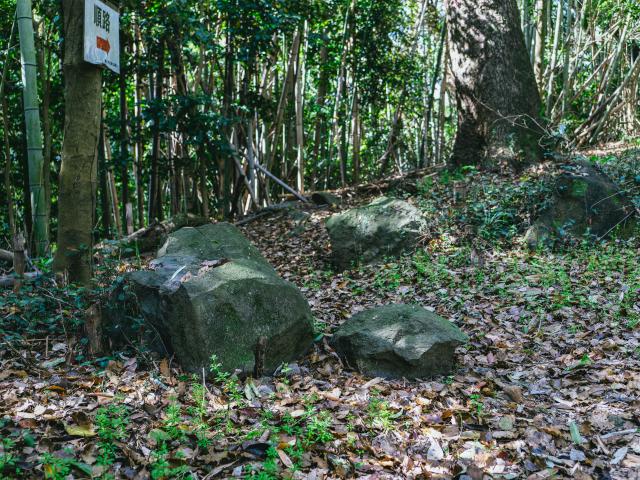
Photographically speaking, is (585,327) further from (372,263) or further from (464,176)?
(464,176)

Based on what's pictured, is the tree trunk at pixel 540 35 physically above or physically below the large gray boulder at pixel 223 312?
above

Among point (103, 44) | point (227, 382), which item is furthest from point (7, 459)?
point (103, 44)

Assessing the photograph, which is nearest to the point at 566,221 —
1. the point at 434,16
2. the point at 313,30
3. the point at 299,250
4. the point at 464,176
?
the point at 464,176

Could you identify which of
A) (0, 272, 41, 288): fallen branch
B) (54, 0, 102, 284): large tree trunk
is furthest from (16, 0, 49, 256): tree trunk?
(54, 0, 102, 284): large tree trunk

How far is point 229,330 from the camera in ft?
10.5

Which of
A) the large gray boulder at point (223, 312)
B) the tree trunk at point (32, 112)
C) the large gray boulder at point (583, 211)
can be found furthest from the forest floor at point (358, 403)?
the large gray boulder at point (583, 211)

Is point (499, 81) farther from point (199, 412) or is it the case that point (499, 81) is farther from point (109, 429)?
point (109, 429)

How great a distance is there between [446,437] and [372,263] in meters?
3.20

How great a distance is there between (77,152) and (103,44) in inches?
27.1

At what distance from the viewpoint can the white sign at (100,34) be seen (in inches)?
131

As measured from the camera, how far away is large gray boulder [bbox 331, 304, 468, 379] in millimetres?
3312

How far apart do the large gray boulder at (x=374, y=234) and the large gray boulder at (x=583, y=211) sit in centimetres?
119

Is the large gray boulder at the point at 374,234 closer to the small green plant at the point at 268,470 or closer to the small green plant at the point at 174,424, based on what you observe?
the small green plant at the point at 174,424

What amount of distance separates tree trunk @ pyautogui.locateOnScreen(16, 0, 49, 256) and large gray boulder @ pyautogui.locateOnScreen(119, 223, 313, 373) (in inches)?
59.2
